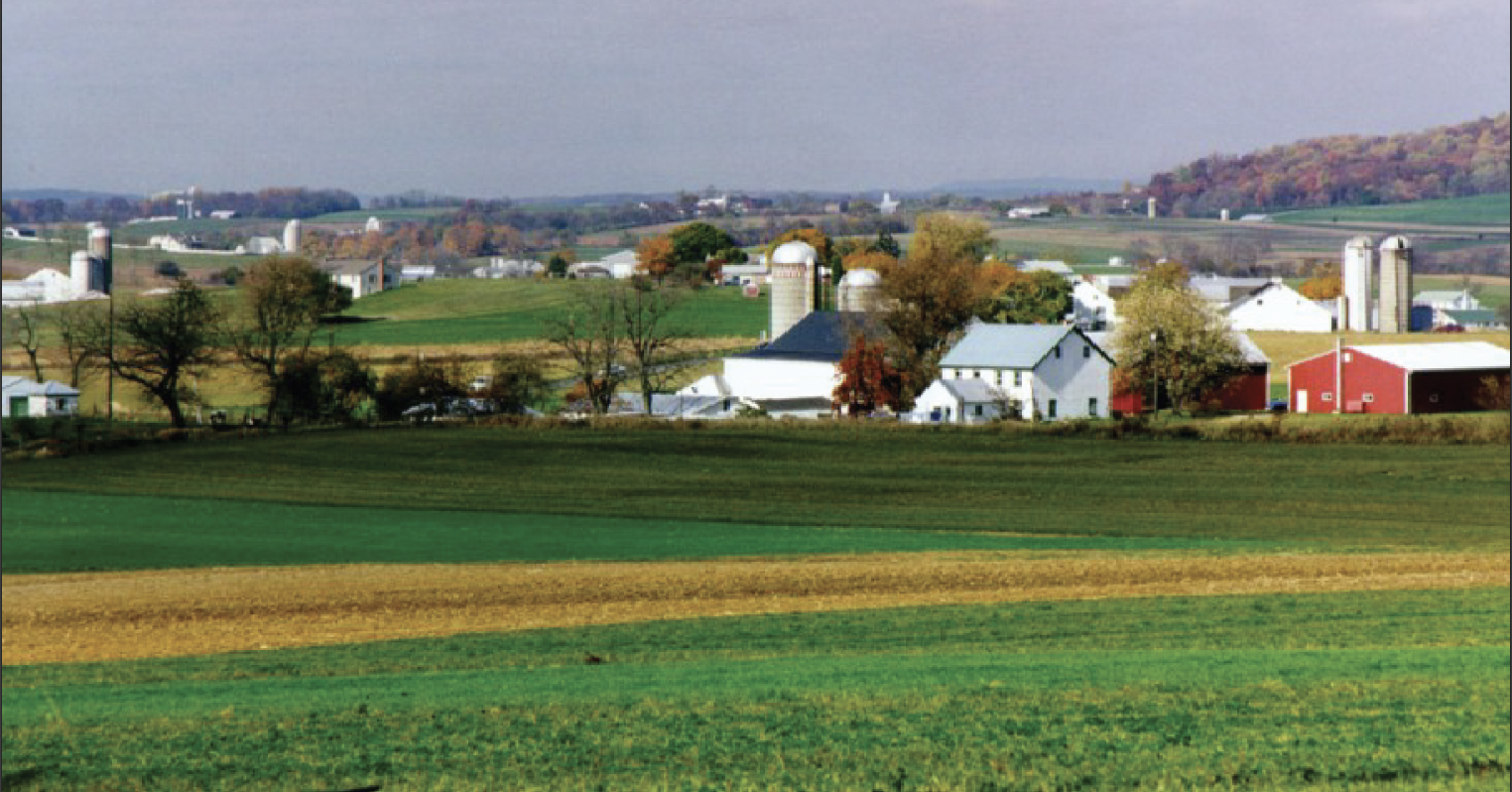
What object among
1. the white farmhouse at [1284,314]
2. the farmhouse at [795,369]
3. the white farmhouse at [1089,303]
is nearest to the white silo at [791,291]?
the farmhouse at [795,369]

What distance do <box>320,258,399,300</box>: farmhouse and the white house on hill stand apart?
4713 cm

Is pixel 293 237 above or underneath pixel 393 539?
above

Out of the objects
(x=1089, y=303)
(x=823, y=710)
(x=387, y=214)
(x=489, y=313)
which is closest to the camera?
(x=823, y=710)

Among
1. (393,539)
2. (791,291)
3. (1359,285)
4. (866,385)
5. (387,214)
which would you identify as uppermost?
(387,214)

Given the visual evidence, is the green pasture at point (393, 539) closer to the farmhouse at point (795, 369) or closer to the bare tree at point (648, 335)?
the bare tree at point (648, 335)

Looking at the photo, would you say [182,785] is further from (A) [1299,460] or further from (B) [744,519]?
(A) [1299,460]

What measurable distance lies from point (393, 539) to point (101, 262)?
27.1 meters

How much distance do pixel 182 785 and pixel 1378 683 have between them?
34.2ft

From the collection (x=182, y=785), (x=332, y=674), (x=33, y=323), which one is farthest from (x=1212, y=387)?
(x=182, y=785)

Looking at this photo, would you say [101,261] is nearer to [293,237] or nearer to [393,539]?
[393,539]

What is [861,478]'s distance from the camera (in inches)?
2126

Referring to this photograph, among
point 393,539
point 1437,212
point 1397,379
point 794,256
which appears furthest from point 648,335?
point 1437,212

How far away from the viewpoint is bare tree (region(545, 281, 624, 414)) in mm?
84250

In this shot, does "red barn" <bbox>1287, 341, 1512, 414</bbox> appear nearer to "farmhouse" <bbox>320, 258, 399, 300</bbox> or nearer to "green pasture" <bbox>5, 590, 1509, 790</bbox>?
"green pasture" <bbox>5, 590, 1509, 790</bbox>
